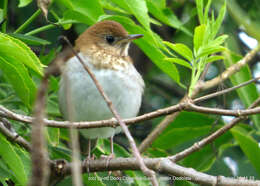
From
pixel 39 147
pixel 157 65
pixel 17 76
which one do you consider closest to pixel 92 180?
pixel 157 65

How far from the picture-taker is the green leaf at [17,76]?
2.18 m

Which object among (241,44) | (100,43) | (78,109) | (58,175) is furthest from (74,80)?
(241,44)

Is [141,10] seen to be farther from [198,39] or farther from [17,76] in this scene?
[17,76]

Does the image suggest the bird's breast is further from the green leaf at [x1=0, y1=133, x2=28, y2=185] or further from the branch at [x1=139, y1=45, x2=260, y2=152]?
the green leaf at [x1=0, y1=133, x2=28, y2=185]

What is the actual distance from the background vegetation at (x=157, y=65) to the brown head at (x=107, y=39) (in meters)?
0.14

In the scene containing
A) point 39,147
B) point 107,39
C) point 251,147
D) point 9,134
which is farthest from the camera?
point 107,39

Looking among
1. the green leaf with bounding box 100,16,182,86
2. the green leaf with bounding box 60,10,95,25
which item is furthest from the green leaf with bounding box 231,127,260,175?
the green leaf with bounding box 60,10,95,25

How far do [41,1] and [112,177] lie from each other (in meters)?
1.36

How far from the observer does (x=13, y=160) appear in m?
2.25

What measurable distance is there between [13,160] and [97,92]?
121cm

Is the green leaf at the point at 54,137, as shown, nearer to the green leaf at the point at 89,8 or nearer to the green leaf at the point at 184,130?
the green leaf at the point at 89,8

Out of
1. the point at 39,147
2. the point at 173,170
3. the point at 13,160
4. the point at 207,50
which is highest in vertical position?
the point at 207,50

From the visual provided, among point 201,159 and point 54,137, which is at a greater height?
point 54,137

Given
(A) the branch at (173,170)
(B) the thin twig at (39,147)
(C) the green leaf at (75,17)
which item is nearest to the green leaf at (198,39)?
(A) the branch at (173,170)
